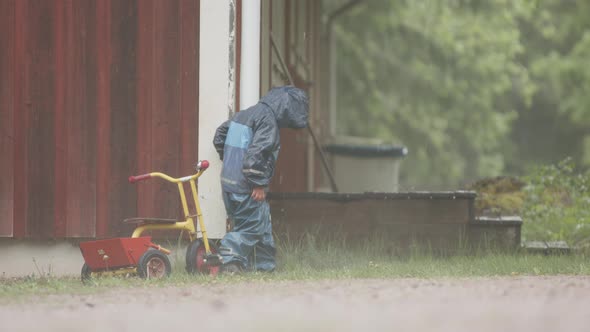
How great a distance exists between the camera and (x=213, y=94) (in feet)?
26.0

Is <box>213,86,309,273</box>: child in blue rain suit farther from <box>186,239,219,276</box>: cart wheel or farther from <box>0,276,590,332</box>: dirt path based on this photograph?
<box>0,276,590,332</box>: dirt path

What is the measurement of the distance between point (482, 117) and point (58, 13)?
53.5 feet

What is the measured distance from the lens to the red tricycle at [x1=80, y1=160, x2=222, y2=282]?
691cm

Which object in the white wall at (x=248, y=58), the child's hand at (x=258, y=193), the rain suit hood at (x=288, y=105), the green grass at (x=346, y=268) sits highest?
the white wall at (x=248, y=58)

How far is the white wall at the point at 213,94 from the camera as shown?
7895mm

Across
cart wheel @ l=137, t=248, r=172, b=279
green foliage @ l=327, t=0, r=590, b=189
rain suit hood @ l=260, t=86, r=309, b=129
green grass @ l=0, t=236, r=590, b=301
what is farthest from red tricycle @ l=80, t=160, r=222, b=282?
green foliage @ l=327, t=0, r=590, b=189

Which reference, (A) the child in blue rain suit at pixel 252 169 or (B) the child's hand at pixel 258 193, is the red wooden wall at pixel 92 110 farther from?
(B) the child's hand at pixel 258 193

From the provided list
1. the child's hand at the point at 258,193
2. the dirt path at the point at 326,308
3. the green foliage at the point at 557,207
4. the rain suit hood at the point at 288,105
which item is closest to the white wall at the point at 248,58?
the rain suit hood at the point at 288,105

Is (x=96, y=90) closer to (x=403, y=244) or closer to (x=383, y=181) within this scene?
(x=403, y=244)

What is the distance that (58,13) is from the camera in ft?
26.6

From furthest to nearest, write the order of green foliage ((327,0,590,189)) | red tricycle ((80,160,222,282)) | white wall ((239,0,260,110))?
green foliage ((327,0,590,189))
white wall ((239,0,260,110))
red tricycle ((80,160,222,282))

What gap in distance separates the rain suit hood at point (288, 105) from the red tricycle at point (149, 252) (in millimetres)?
720

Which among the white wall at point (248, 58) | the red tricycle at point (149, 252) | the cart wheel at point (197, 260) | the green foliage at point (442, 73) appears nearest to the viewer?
the red tricycle at point (149, 252)

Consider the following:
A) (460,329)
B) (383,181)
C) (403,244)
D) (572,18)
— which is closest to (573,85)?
(572,18)
